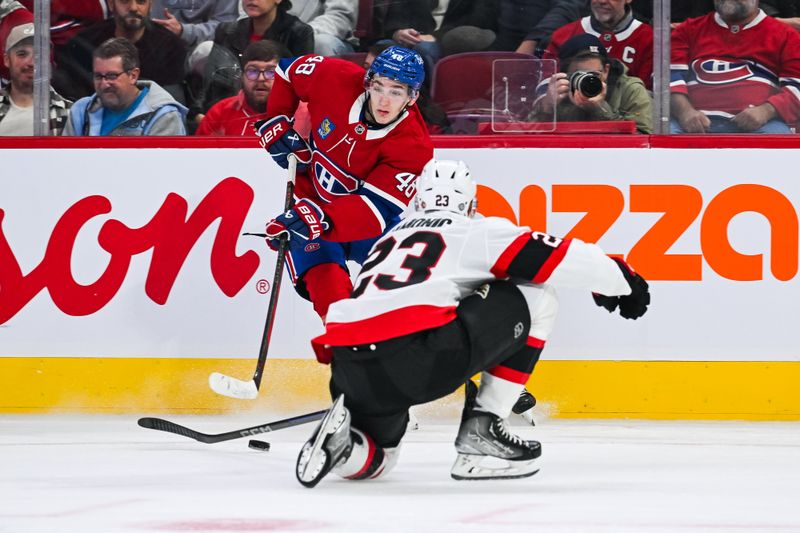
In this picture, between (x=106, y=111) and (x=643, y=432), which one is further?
(x=106, y=111)

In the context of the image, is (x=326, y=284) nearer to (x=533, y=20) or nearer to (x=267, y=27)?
(x=267, y=27)

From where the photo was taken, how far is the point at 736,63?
4.15 meters

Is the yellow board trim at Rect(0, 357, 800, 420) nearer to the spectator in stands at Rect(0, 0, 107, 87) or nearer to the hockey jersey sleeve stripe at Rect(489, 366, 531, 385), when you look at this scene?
the spectator in stands at Rect(0, 0, 107, 87)

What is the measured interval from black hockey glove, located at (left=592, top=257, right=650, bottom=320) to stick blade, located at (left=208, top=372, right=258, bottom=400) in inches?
47.4

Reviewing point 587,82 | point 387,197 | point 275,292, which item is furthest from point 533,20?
point 275,292

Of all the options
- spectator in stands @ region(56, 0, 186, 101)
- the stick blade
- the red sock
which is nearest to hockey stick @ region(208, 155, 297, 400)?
the stick blade

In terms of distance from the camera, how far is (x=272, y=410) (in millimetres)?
4258

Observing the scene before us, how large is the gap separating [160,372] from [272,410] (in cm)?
38

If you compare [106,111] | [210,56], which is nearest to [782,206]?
[210,56]

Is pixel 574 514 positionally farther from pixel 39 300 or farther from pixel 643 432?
pixel 39 300

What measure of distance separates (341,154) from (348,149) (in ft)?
0.11

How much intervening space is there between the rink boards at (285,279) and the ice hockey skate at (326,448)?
1.51 meters

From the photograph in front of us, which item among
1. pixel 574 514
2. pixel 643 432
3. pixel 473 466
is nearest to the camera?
pixel 574 514

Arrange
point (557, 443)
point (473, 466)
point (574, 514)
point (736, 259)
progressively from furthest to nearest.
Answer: point (736, 259)
point (557, 443)
point (473, 466)
point (574, 514)
